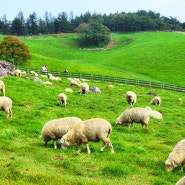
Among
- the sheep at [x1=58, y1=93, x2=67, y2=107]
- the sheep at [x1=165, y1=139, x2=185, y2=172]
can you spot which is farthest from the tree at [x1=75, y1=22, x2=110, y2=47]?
the sheep at [x1=165, y1=139, x2=185, y2=172]

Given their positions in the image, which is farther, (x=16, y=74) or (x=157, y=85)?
(x=157, y=85)

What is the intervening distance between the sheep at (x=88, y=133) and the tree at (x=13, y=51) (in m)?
48.6

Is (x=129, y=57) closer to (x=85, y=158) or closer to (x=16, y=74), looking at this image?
(x=16, y=74)

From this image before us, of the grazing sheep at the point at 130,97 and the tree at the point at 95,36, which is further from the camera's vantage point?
the tree at the point at 95,36

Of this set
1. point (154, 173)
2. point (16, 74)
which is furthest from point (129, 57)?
Answer: point (154, 173)

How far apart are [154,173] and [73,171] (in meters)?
3.08

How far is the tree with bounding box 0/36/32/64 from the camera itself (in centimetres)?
6241

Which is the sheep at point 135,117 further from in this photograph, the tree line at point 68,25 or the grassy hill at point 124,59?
the tree line at point 68,25

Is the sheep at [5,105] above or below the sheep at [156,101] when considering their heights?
above

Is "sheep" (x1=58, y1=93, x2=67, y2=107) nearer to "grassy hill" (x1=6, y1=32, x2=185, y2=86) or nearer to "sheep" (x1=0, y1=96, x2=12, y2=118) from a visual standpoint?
"sheep" (x1=0, y1=96, x2=12, y2=118)

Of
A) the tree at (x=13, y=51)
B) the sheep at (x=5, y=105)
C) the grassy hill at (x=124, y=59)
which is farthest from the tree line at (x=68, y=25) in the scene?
the sheep at (x=5, y=105)

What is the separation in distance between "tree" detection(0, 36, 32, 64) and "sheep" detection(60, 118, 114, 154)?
48.6 metres

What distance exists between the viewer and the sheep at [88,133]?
601 inches

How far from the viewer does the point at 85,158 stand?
14570 mm
